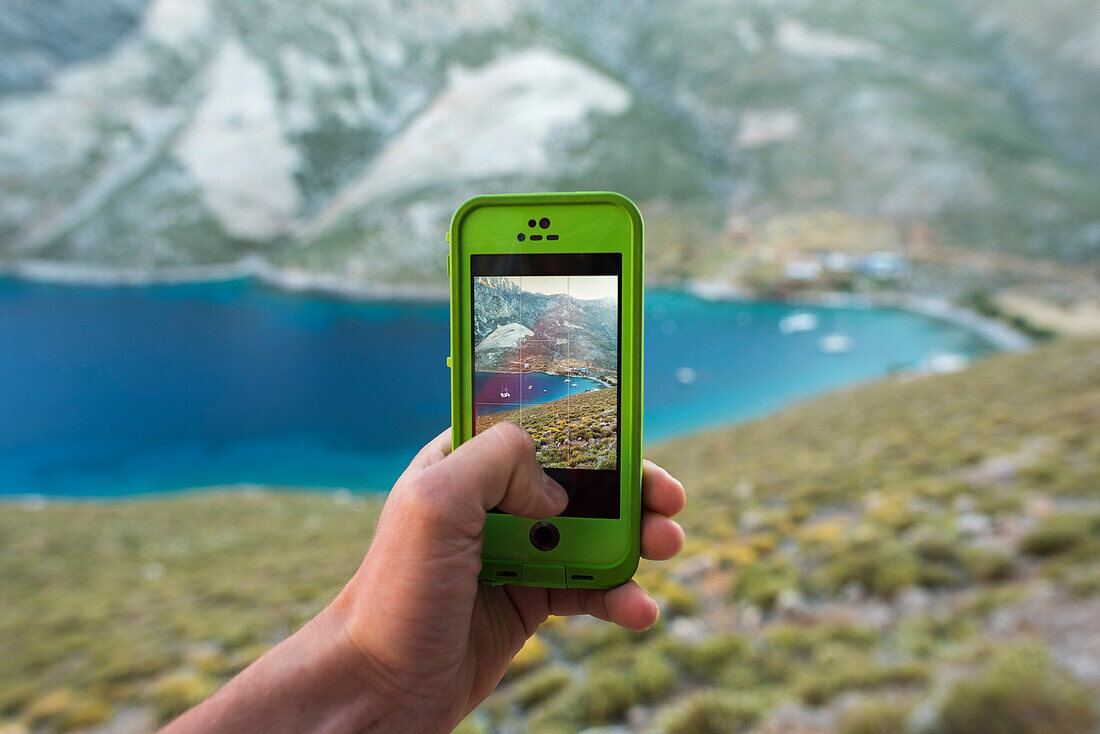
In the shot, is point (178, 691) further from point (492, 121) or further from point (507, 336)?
point (492, 121)

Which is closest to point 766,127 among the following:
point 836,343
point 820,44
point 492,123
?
point 820,44

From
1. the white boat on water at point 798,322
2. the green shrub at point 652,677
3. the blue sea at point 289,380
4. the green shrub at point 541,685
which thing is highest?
the green shrub at point 652,677

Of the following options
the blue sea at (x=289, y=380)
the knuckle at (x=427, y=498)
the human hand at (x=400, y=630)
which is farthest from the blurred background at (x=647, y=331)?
the knuckle at (x=427, y=498)

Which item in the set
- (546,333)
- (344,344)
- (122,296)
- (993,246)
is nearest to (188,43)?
(122,296)

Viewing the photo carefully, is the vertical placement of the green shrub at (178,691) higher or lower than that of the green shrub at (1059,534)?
lower

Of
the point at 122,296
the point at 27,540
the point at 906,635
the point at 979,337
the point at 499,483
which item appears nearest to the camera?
the point at 499,483

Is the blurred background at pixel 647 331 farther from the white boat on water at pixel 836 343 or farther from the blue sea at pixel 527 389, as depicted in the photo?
the blue sea at pixel 527 389

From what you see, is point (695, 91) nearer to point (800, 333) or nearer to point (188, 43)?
point (800, 333)
